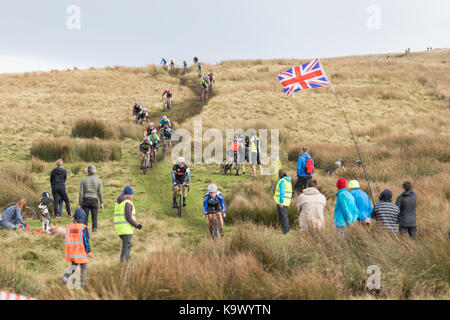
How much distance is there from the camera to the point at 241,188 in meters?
14.8

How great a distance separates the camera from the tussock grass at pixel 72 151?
20094 millimetres

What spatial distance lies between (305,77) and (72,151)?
13.8 metres

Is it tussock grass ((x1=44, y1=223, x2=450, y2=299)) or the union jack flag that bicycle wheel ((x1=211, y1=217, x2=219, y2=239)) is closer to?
tussock grass ((x1=44, y1=223, x2=450, y2=299))

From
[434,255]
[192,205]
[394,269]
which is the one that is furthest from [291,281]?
[192,205]

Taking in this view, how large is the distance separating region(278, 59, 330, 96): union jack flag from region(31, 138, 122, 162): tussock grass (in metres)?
11.7

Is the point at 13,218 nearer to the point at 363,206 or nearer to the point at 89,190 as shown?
the point at 89,190

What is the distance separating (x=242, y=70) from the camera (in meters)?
58.7

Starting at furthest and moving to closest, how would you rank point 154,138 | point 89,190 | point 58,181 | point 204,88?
point 204,88, point 154,138, point 58,181, point 89,190

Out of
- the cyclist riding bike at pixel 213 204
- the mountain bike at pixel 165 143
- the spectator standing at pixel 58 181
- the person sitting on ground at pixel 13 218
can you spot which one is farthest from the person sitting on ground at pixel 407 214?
the mountain bike at pixel 165 143

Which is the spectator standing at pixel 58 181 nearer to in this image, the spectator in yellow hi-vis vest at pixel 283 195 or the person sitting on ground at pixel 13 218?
the person sitting on ground at pixel 13 218

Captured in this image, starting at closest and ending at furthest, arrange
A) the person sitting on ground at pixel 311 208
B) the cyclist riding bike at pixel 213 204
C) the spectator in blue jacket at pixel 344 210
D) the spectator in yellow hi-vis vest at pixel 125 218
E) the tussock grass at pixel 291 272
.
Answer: the tussock grass at pixel 291 272, the spectator in blue jacket at pixel 344 210, the spectator in yellow hi-vis vest at pixel 125 218, the person sitting on ground at pixel 311 208, the cyclist riding bike at pixel 213 204

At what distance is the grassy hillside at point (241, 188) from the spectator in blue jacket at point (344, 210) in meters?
0.41

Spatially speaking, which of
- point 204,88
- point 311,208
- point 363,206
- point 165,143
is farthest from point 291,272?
point 204,88

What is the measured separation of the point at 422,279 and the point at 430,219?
4.06m
